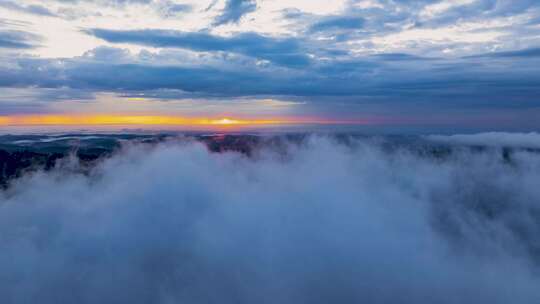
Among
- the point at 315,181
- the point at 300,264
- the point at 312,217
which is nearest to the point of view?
the point at 300,264

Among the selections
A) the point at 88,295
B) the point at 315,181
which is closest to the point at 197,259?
the point at 88,295

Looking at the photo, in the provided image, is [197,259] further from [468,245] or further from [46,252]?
[468,245]

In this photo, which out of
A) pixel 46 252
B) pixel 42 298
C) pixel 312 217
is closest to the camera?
pixel 42 298

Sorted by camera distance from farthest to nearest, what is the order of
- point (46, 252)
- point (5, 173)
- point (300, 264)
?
point (5, 173) → point (300, 264) → point (46, 252)

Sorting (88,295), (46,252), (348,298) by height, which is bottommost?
(348,298)

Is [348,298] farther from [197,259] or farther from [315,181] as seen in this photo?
[315,181]

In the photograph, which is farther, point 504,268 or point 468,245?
point 468,245

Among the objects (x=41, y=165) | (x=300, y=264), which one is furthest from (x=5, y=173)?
(x=300, y=264)

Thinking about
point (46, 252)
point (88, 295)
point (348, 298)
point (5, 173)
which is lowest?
point (348, 298)

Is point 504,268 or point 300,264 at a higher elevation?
point 300,264
